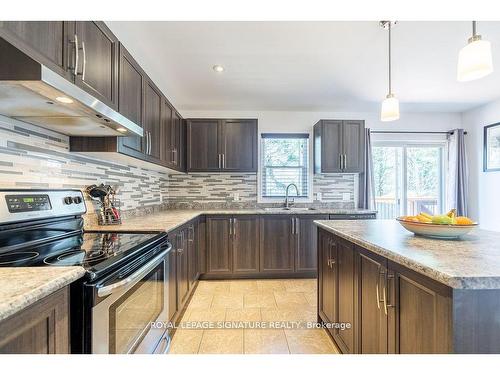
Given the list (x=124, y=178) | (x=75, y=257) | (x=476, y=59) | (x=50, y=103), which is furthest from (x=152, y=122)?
(x=476, y=59)

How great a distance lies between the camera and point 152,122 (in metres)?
2.49

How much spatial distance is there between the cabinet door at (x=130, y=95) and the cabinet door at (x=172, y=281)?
0.77 metres

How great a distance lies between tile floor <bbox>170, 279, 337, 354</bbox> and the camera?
2.00 metres

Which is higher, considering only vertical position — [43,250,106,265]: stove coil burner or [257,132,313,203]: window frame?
[257,132,313,203]: window frame

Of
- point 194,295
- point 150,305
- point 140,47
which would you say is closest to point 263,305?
point 194,295

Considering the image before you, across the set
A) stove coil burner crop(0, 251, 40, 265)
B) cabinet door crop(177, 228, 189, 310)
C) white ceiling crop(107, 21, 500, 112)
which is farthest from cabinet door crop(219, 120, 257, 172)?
stove coil burner crop(0, 251, 40, 265)

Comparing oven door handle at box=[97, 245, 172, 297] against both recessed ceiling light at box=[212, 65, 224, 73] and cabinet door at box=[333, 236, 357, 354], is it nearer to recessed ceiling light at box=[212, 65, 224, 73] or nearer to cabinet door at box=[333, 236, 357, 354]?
cabinet door at box=[333, 236, 357, 354]

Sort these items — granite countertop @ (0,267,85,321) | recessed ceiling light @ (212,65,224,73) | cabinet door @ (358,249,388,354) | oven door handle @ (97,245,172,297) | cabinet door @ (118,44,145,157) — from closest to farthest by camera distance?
granite countertop @ (0,267,85,321) → oven door handle @ (97,245,172,297) → cabinet door @ (358,249,388,354) → cabinet door @ (118,44,145,157) → recessed ceiling light @ (212,65,224,73)

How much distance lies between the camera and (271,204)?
416cm

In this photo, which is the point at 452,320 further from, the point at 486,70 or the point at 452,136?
the point at 452,136

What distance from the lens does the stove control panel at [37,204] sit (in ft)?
4.24

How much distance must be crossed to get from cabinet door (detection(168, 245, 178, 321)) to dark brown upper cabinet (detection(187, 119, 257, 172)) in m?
1.76

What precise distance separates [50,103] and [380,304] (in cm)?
185
